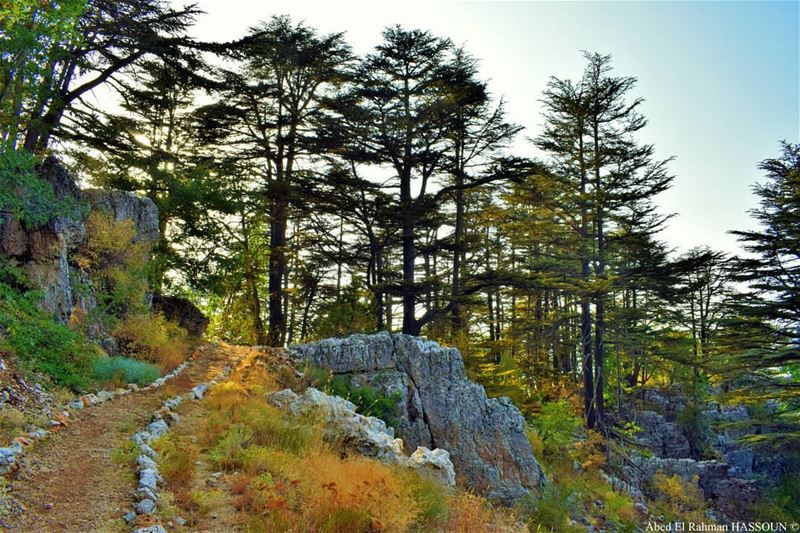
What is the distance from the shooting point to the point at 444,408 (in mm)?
12375

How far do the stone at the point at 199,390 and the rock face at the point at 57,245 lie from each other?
3.14m

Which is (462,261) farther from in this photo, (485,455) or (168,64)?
(168,64)

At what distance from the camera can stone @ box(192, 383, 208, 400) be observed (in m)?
8.95

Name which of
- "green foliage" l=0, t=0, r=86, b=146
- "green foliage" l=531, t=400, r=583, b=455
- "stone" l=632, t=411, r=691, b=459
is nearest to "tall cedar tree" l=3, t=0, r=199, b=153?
"green foliage" l=0, t=0, r=86, b=146

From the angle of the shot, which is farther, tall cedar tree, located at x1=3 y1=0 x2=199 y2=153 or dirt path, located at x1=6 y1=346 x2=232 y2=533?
tall cedar tree, located at x1=3 y1=0 x2=199 y2=153

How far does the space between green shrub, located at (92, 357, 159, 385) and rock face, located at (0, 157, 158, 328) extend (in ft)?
5.28

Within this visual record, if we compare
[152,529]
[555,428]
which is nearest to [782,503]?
[555,428]

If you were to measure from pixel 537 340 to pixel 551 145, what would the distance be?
27.2ft

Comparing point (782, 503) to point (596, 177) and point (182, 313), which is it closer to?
point (596, 177)

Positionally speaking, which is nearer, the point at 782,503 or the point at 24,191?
the point at 24,191

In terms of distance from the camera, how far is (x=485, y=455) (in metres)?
12.0

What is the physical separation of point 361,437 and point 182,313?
12483mm

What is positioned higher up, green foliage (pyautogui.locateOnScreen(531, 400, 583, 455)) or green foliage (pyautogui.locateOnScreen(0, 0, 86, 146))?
green foliage (pyautogui.locateOnScreen(0, 0, 86, 146))

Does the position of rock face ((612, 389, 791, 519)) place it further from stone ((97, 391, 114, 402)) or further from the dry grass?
stone ((97, 391, 114, 402))
